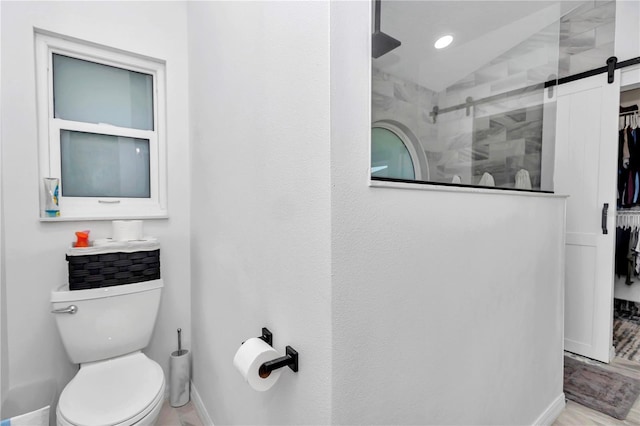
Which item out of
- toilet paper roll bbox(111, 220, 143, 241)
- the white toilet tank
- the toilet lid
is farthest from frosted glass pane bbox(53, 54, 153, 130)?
the toilet lid

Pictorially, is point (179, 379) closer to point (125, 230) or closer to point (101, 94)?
point (125, 230)

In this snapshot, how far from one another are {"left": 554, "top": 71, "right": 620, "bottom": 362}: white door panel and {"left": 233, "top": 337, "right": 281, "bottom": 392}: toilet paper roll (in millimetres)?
2692

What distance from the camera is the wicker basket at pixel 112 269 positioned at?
1.49 meters

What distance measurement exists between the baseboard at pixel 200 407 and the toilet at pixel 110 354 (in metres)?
0.38

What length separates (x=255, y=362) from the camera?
33.6 inches

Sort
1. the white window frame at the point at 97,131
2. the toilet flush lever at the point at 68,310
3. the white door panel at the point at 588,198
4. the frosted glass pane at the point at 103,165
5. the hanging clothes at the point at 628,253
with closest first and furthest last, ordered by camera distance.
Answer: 1. the toilet flush lever at the point at 68,310
2. the white window frame at the point at 97,131
3. the frosted glass pane at the point at 103,165
4. the white door panel at the point at 588,198
5. the hanging clothes at the point at 628,253

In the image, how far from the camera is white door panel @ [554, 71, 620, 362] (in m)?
2.30

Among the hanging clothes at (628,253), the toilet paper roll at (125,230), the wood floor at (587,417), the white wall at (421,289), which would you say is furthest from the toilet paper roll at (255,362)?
the hanging clothes at (628,253)

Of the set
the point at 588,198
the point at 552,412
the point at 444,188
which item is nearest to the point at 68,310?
the point at 444,188

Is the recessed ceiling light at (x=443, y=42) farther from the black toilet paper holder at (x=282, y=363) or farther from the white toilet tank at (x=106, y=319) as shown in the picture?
the white toilet tank at (x=106, y=319)

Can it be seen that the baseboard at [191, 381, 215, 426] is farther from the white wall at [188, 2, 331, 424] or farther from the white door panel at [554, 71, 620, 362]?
the white door panel at [554, 71, 620, 362]

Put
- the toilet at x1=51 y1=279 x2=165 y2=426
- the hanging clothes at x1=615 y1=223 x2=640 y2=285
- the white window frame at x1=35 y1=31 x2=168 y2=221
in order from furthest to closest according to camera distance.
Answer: the hanging clothes at x1=615 y1=223 x2=640 y2=285
the white window frame at x1=35 y1=31 x2=168 y2=221
the toilet at x1=51 y1=279 x2=165 y2=426

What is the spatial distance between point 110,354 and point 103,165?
40.9 inches

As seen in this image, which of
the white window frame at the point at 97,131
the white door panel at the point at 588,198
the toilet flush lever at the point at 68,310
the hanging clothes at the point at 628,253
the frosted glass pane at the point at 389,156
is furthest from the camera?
the hanging clothes at the point at 628,253
